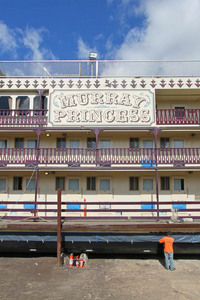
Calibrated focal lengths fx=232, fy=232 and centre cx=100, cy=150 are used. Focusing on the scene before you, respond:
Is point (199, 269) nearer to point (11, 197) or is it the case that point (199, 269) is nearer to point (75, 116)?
point (75, 116)

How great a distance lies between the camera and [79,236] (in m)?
11.4

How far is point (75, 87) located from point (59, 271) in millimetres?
13617

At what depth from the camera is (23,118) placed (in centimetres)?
1853

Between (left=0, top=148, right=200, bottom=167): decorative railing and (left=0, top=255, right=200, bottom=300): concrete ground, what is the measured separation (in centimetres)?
718

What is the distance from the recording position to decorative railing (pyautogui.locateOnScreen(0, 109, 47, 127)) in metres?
18.0

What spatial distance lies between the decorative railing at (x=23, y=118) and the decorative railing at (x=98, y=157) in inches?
80.6

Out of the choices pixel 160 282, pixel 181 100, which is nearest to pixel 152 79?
pixel 181 100

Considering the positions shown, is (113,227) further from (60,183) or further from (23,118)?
(23,118)

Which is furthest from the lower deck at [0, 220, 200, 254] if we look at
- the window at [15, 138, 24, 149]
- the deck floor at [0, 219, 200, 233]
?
the window at [15, 138, 24, 149]

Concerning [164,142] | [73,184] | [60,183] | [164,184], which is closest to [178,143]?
[164,142]

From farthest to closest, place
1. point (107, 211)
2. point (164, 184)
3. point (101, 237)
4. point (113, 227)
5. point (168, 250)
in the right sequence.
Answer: point (164, 184), point (107, 211), point (101, 237), point (113, 227), point (168, 250)

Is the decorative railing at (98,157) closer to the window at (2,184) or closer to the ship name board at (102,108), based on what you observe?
the window at (2,184)

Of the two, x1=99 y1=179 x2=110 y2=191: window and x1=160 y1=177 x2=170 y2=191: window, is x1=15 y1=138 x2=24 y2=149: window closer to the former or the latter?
x1=99 y1=179 x2=110 y2=191: window

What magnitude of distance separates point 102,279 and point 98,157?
A: 31.2ft
